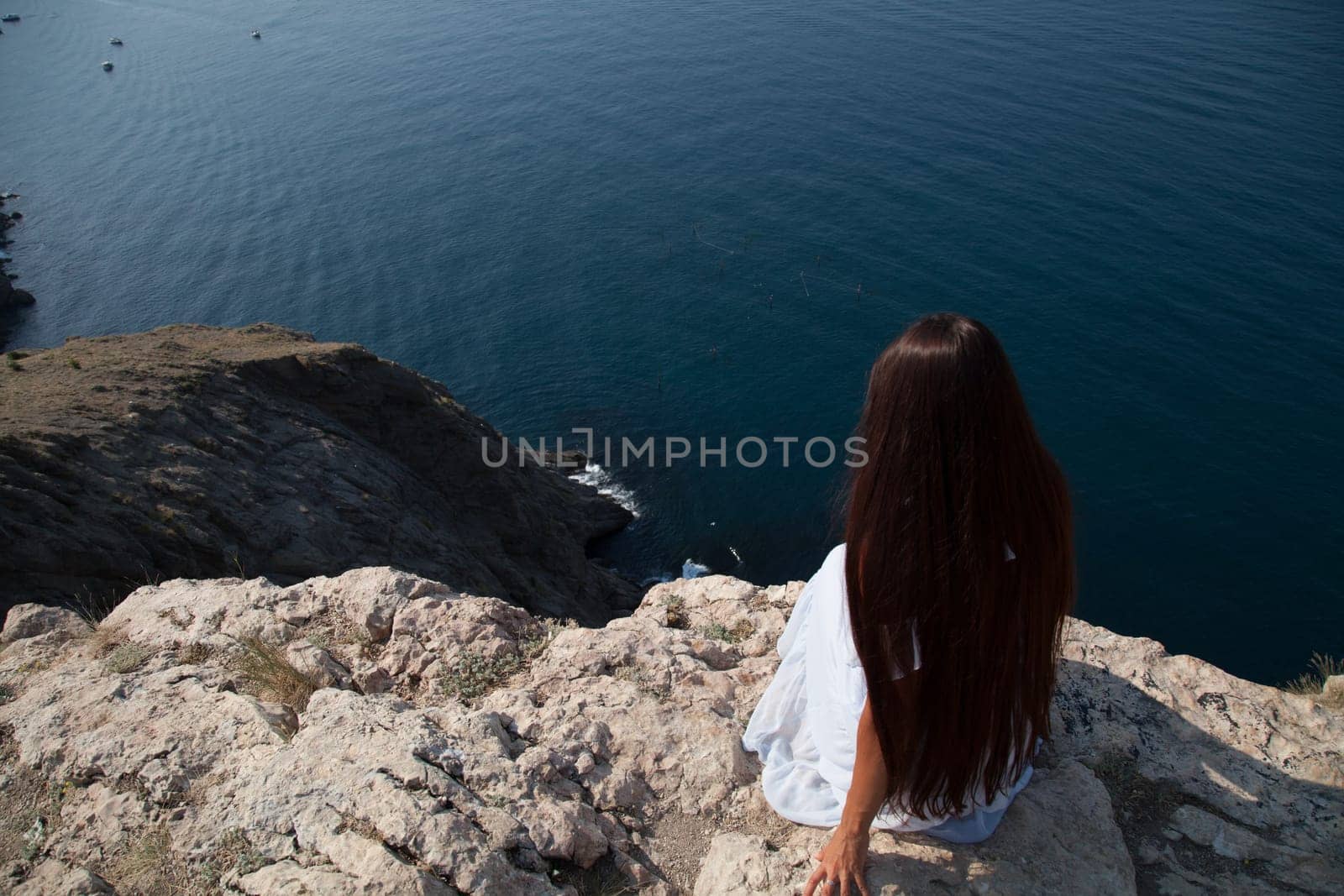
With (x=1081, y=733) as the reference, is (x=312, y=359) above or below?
below

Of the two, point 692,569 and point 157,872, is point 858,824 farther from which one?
point 692,569

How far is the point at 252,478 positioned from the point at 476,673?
19309mm

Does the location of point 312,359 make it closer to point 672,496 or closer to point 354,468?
point 354,468

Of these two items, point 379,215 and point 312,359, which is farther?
point 379,215

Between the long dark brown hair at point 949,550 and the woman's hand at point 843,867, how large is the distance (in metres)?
0.45

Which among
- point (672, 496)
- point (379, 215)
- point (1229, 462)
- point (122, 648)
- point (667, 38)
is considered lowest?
point (672, 496)

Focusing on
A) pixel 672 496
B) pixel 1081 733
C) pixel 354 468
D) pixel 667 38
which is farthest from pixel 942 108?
pixel 1081 733

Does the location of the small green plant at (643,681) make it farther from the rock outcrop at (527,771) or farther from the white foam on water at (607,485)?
the white foam on water at (607,485)

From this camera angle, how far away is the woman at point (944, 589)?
4301mm

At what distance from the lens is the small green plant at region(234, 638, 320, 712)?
802 cm

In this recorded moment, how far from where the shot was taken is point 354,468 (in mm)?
28812

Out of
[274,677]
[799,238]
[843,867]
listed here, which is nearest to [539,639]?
[274,677]

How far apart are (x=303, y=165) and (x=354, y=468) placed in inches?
2996

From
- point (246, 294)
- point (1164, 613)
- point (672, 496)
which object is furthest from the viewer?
point (246, 294)
